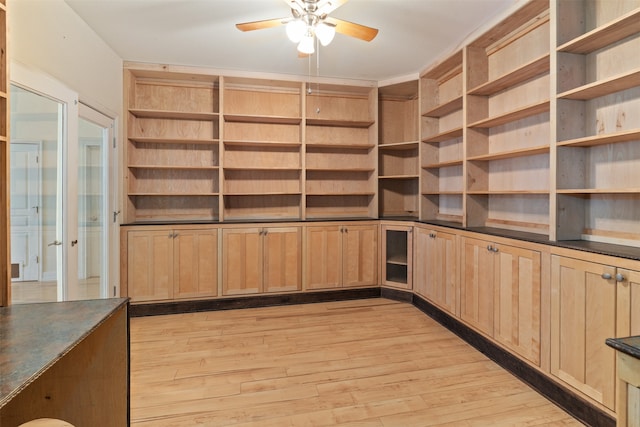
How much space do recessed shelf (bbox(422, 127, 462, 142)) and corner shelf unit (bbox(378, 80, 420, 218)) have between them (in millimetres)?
583

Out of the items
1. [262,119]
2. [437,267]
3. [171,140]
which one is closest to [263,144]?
[262,119]

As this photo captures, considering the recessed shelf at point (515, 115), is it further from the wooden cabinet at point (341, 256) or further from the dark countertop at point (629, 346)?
the dark countertop at point (629, 346)

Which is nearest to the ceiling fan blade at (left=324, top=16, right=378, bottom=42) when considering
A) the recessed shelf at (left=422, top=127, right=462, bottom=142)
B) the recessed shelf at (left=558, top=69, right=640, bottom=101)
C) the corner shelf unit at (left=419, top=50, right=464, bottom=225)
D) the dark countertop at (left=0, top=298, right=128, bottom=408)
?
the recessed shelf at (left=558, top=69, right=640, bottom=101)

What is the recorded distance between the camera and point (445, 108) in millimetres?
3561

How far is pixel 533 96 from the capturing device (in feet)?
8.61

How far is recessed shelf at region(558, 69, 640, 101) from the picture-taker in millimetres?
1755

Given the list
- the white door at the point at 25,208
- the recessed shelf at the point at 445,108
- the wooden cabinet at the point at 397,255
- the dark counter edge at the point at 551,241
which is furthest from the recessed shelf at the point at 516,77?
the white door at the point at 25,208

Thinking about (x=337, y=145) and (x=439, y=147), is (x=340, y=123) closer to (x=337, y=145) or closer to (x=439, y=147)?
(x=337, y=145)

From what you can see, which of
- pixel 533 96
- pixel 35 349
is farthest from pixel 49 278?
pixel 533 96

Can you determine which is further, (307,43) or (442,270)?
(442,270)

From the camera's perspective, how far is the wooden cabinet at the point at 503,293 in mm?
2162

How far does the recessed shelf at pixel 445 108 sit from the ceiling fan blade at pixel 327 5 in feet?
5.40

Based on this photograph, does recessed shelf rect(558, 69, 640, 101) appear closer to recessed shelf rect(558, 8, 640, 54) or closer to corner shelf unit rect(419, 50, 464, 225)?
Answer: recessed shelf rect(558, 8, 640, 54)

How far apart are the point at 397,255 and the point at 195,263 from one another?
91.0 inches
